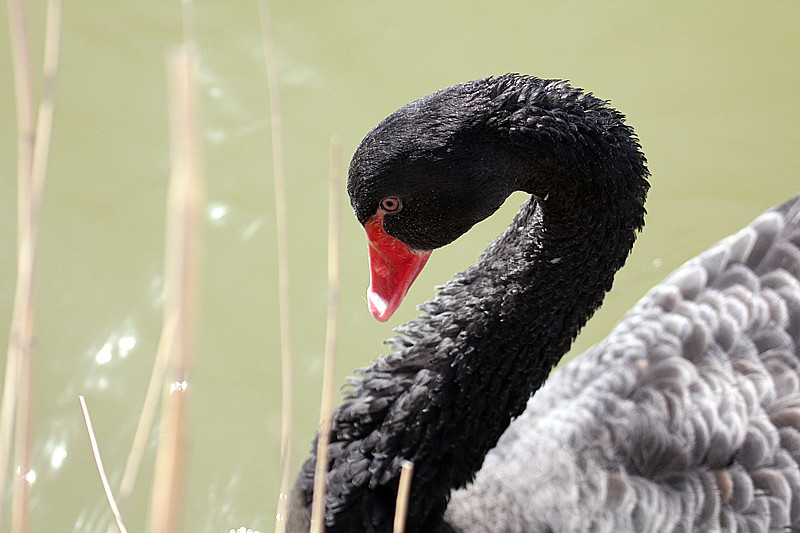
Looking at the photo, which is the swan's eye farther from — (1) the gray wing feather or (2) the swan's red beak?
(1) the gray wing feather

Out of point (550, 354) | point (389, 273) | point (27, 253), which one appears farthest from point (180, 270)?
point (550, 354)

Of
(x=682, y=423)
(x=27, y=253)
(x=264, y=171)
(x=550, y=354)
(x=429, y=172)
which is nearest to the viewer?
(x=27, y=253)

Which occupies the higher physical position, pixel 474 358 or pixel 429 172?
pixel 429 172

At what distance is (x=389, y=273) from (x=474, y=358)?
1.05 feet

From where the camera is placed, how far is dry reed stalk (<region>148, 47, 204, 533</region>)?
0.85m

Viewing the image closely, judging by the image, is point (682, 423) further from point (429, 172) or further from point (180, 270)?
point (180, 270)

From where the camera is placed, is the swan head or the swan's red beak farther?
the swan's red beak

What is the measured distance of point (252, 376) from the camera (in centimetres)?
334

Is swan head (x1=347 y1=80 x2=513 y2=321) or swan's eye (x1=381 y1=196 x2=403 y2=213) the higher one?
swan head (x1=347 y1=80 x2=513 y2=321)

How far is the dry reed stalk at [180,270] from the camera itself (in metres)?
0.85

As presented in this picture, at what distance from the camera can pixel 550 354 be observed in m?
2.40

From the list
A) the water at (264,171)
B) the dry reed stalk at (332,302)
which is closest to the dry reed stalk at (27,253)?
the dry reed stalk at (332,302)

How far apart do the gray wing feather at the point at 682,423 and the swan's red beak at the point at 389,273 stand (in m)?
0.74

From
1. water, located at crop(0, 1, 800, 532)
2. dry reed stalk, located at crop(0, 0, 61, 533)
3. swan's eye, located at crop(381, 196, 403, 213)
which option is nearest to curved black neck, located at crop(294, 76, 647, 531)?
swan's eye, located at crop(381, 196, 403, 213)
